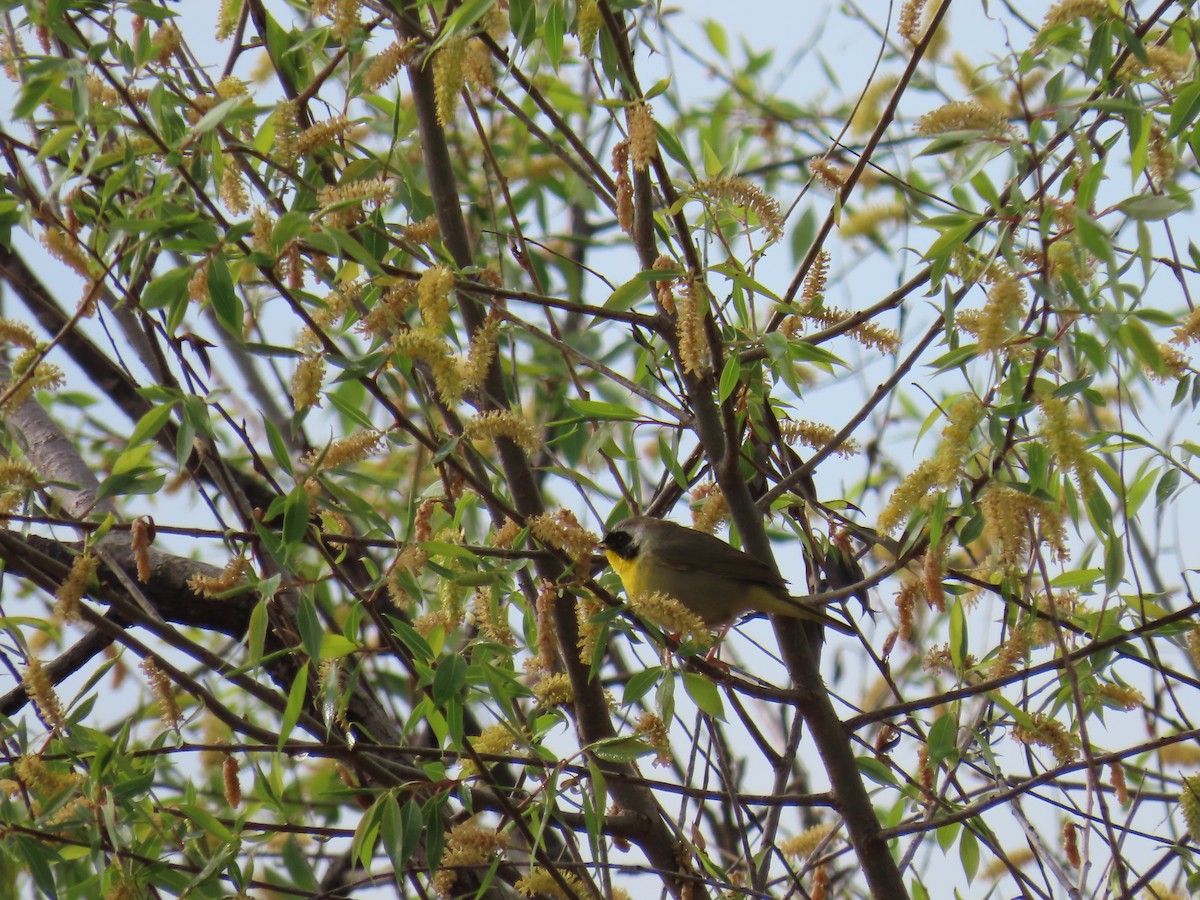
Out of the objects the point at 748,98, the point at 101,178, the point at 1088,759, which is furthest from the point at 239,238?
the point at 748,98

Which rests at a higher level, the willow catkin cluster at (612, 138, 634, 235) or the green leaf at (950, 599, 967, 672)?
the willow catkin cluster at (612, 138, 634, 235)

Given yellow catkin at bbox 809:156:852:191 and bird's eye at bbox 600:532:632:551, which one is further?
bird's eye at bbox 600:532:632:551

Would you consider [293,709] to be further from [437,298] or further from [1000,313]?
[1000,313]

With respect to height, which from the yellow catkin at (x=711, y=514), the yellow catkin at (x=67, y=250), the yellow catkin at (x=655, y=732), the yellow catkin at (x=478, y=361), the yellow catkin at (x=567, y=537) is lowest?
the yellow catkin at (x=655, y=732)

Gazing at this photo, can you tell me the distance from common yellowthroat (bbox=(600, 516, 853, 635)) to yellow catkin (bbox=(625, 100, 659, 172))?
6.91 feet

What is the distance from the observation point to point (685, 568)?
191 inches

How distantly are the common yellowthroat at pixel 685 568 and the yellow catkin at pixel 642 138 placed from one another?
2106 millimetres

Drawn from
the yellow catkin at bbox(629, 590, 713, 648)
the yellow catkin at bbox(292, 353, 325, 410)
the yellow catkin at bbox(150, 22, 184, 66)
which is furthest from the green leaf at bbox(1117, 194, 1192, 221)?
the yellow catkin at bbox(150, 22, 184, 66)

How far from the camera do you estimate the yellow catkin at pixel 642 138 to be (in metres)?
2.19

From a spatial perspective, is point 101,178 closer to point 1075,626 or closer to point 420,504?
point 420,504

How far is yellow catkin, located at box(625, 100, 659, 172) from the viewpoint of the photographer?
2.19 m

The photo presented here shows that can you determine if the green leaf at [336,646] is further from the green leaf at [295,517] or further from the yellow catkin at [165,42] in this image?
the yellow catkin at [165,42]

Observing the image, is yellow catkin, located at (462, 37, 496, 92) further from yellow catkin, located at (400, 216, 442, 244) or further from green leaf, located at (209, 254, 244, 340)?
green leaf, located at (209, 254, 244, 340)

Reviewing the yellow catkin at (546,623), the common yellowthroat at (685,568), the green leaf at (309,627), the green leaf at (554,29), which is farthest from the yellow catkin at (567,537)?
the common yellowthroat at (685,568)
